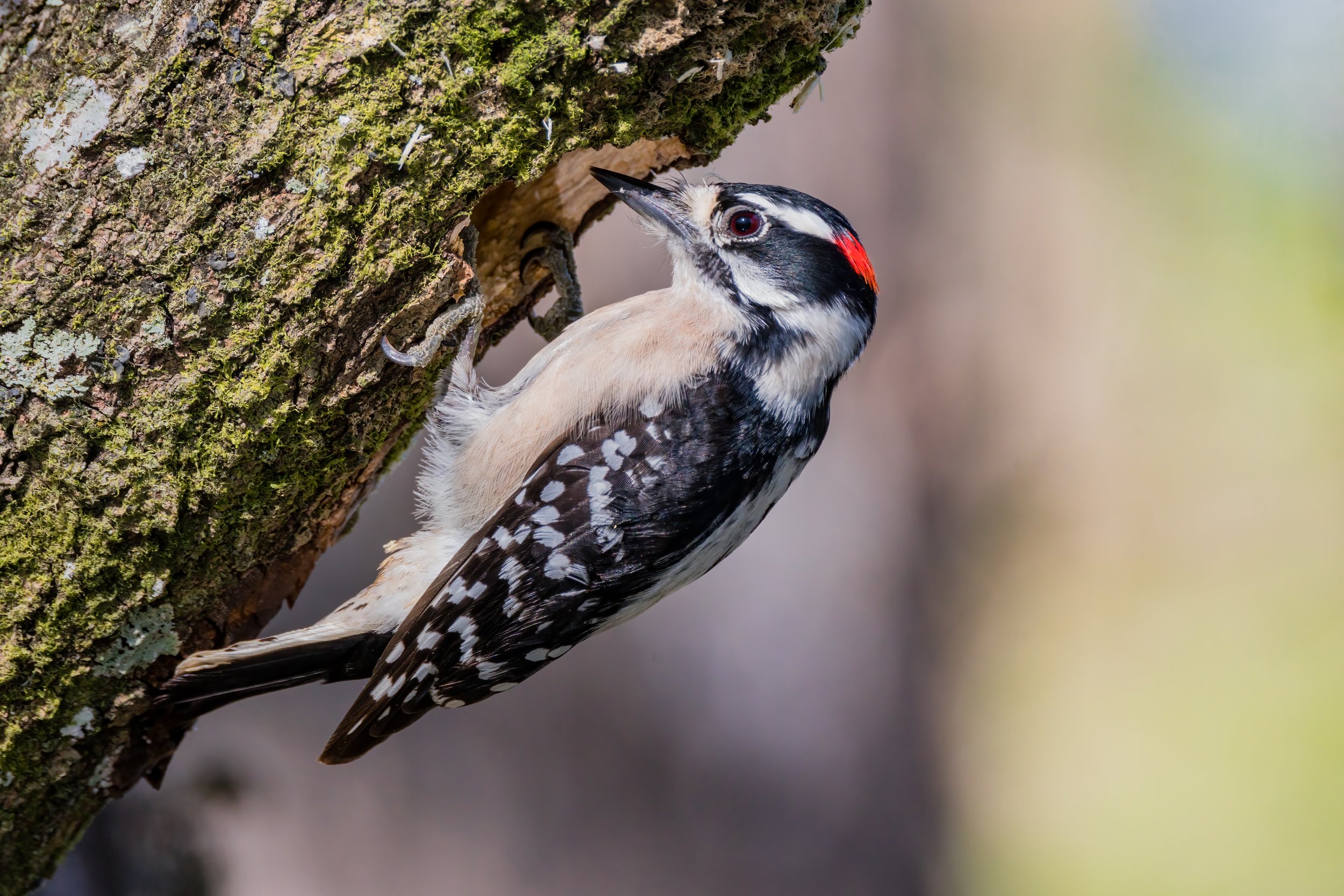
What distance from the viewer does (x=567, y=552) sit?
2.11 meters

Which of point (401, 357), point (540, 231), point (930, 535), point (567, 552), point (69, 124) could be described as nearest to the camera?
point (69, 124)

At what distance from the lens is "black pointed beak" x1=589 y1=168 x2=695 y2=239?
229 cm

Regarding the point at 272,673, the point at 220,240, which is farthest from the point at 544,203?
the point at 272,673

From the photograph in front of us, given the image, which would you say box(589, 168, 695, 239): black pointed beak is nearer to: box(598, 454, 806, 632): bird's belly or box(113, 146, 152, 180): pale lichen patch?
box(598, 454, 806, 632): bird's belly

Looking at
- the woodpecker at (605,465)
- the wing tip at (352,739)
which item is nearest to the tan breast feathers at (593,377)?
the woodpecker at (605,465)

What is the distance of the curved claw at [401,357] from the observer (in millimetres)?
1910

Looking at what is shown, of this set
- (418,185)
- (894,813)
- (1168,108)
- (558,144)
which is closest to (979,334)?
(1168,108)

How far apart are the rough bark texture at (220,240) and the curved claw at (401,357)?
1.0 inches

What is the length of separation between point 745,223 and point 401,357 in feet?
3.17

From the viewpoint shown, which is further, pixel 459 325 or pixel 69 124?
pixel 459 325

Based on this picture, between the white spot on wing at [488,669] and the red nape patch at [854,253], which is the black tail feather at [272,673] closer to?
the white spot on wing at [488,669]

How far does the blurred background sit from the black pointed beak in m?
1.19

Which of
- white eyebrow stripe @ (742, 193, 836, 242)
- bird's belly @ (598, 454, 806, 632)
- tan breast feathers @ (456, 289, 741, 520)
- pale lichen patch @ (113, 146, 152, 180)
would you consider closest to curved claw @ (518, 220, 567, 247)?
tan breast feathers @ (456, 289, 741, 520)

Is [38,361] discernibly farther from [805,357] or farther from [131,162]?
[805,357]
